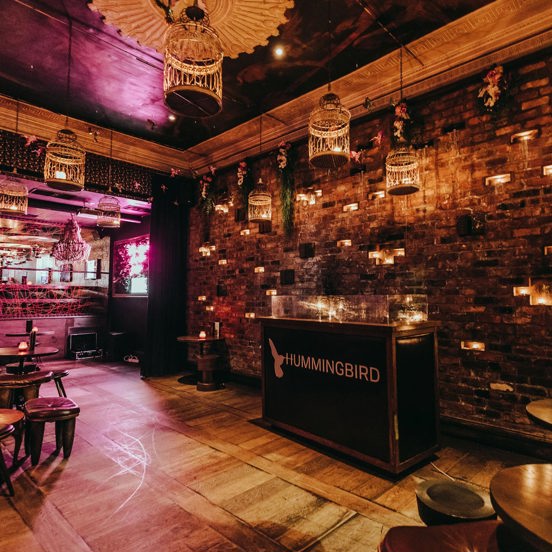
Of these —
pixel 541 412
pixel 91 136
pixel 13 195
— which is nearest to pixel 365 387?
pixel 541 412

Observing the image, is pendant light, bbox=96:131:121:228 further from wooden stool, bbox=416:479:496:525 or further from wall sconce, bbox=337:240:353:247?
wooden stool, bbox=416:479:496:525

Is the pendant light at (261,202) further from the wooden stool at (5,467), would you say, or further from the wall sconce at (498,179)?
the wooden stool at (5,467)

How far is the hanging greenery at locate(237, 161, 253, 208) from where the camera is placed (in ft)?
18.6

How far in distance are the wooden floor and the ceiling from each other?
3584 mm

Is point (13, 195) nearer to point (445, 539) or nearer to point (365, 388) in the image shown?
point (365, 388)

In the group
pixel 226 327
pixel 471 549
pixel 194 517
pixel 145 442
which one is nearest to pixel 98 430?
pixel 145 442

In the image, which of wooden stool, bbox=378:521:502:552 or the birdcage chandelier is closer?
wooden stool, bbox=378:521:502:552

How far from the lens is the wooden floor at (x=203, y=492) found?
1.94 metres

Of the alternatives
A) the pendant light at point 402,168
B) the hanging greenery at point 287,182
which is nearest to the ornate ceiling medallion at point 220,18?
the pendant light at point 402,168

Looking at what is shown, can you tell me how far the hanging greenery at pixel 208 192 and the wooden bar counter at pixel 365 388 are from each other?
3.64m

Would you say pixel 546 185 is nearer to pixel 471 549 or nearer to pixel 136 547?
pixel 471 549

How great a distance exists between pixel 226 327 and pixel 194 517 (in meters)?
3.93

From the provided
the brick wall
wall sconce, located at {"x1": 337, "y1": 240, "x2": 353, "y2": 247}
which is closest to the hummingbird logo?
the brick wall

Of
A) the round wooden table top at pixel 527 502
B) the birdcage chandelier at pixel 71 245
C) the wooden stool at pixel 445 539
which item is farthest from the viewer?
the birdcage chandelier at pixel 71 245
